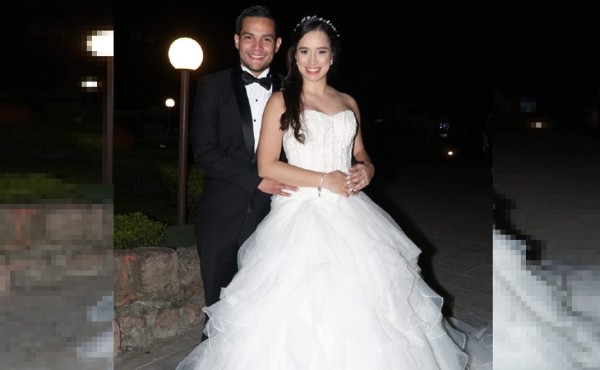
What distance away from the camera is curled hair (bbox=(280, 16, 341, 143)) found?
2.58 meters

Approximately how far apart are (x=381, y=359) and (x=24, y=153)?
1.89 m

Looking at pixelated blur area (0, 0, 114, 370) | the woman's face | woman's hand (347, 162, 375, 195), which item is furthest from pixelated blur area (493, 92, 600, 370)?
pixelated blur area (0, 0, 114, 370)

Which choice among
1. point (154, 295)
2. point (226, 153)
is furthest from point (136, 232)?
point (226, 153)

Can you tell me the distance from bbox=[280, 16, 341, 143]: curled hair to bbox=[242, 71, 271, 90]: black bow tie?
19 centimetres

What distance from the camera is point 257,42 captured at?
9.25 ft

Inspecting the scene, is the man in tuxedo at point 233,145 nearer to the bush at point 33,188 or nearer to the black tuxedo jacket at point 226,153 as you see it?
the black tuxedo jacket at point 226,153

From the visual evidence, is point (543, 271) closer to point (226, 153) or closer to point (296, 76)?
point (296, 76)

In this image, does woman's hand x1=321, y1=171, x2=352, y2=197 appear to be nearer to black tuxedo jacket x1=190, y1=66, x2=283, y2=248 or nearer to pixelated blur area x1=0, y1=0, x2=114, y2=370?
black tuxedo jacket x1=190, y1=66, x2=283, y2=248

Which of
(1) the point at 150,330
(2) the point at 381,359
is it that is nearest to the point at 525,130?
(2) the point at 381,359

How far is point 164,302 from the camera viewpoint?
148 inches

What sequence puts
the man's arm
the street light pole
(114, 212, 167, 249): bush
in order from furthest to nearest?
the street light pole, (114, 212, 167, 249): bush, the man's arm

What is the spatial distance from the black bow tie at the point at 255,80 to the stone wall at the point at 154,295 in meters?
1.57

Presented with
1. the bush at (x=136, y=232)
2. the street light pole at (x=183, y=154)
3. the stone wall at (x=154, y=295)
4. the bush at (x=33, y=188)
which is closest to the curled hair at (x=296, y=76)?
the bush at (x=33, y=188)

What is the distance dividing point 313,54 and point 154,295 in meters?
2.17
